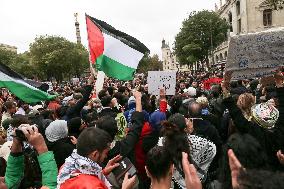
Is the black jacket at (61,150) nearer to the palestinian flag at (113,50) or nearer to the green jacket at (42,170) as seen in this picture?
the green jacket at (42,170)

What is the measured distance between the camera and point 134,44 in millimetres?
8680

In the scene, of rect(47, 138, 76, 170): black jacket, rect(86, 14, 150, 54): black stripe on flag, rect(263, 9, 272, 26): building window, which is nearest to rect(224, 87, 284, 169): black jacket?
rect(47, 138, 76, 170): black jacket

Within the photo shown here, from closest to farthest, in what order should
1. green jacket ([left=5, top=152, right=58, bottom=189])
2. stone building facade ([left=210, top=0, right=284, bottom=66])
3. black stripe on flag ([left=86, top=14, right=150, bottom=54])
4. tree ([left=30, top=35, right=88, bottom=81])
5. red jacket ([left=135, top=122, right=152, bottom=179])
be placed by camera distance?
1. green jacket ([left=5, top=152, right=58, bottom=189])
2. red jacket ([left=135, top=122, right=152, bottom=179])
3. black stripe on flag ([left=86, top=14, right=150, bottom=54])
4. stone building facade ([left=210, top=0, right=284, bottom=66])
5. tree ([left=30, top=35, right=88, bottom=81])

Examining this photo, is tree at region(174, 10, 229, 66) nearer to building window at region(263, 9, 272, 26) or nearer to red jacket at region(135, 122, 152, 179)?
building window at region(263, 9, 272, 26)

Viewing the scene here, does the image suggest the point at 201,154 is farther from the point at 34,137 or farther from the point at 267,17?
the point at 267,17

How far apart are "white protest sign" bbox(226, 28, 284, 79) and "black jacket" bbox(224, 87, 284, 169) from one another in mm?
1488

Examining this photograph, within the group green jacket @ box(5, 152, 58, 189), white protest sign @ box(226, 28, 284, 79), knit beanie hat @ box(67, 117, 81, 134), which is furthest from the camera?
white protest sign @ box(226, 28, 284, 79)

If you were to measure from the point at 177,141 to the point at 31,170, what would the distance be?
4.81 ft

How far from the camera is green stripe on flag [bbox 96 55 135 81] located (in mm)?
8375

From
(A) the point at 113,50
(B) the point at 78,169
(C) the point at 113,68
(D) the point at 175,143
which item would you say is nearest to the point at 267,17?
(A) the point at 113,50

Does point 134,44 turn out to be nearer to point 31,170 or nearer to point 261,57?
point 261,57

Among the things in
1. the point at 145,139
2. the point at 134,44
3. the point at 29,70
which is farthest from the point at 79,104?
the point at 29,70

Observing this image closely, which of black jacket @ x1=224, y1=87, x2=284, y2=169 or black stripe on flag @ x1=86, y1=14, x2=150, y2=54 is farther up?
black stripe on flag @ x1=86, y1=14, x2=150, y2=54

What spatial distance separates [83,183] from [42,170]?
617mm
